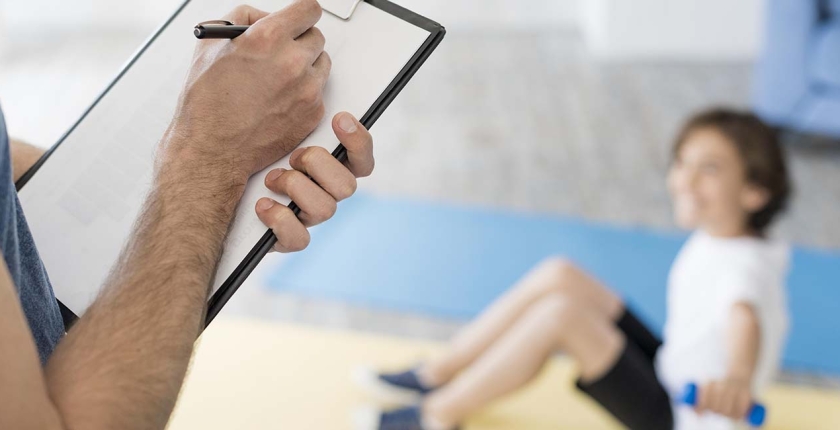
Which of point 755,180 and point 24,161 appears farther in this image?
point 755,180

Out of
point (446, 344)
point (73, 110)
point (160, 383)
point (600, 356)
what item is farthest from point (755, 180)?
point (73, 110)

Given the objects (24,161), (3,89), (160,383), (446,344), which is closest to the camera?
(160,383)

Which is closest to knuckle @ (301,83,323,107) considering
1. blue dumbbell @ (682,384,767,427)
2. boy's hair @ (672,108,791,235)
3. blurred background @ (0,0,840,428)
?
blue dumbbell @ (682,384,767,427)

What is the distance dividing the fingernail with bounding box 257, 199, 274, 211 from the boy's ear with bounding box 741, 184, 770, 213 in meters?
1.37

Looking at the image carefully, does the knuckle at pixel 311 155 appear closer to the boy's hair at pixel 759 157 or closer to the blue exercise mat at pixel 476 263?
the boy's hair at pixel 759 157

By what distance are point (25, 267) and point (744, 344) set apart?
1.31m

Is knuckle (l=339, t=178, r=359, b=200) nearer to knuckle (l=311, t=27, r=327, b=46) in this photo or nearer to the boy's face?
knuckle (l=311, t=27, r=327, b=46)

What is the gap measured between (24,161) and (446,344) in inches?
59.0

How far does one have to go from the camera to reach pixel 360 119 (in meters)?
0.74

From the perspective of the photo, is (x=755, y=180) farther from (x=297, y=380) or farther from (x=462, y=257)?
(x=297, y=380)

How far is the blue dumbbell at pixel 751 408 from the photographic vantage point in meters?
1.43

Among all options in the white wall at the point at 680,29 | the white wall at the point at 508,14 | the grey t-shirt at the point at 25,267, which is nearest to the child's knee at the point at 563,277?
the grey t-shirt at the point at 25,267

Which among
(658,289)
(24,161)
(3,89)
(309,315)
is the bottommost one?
(3,89)

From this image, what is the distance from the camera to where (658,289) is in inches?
95.0
